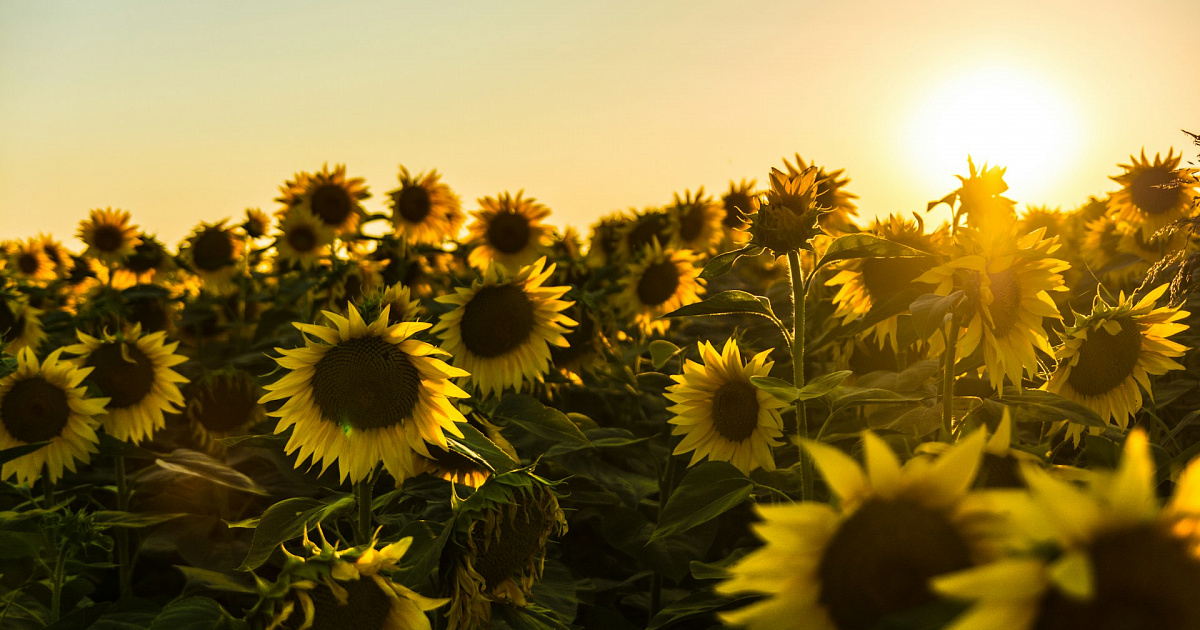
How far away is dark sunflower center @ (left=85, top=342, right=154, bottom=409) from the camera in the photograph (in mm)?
3531

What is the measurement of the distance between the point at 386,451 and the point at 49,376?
5.58 feet

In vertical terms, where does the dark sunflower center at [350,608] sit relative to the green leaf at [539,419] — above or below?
below

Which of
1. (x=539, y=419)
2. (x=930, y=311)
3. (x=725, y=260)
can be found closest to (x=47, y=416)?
(x=539, y=419)

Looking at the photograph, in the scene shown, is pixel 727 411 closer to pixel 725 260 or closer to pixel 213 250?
pixel 725 260

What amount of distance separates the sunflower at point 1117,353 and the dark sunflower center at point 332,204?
220 inches

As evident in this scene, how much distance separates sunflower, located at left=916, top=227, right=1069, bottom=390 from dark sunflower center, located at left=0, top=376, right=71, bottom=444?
9.92 feet

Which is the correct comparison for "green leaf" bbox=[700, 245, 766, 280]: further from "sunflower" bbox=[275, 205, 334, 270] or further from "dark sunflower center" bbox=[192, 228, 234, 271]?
"dark sunflower center" bbox=[192, 228, 234, 271]

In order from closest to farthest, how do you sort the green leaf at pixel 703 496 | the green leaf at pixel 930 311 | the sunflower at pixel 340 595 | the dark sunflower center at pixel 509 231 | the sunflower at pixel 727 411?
the sunflower at pixel 340 595, the green leaf at pixel 930 311, the green leaf at pixel 703 496, the sunflower at pixel 727 411, the dark sunflower center at pixel 509 231

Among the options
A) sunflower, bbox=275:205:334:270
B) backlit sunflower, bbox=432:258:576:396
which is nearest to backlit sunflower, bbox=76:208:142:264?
sunflower, bbox=275:205:334:270

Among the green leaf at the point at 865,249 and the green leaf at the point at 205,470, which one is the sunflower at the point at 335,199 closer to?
the green leaf at the point at 205,470

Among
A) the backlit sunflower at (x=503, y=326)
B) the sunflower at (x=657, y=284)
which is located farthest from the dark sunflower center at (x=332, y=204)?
the backlit sunflower at (x=503, y=326)

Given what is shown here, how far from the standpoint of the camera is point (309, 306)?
544 cm

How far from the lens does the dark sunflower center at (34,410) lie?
10.2 feet

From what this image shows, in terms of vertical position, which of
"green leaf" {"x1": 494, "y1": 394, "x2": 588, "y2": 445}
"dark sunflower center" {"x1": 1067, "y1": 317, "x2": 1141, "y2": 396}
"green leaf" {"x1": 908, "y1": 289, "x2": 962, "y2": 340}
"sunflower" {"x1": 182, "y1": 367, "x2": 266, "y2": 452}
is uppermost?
"green leaf" {"x1": 908, "y1": 289, "x2": 962, "y2": 340}
